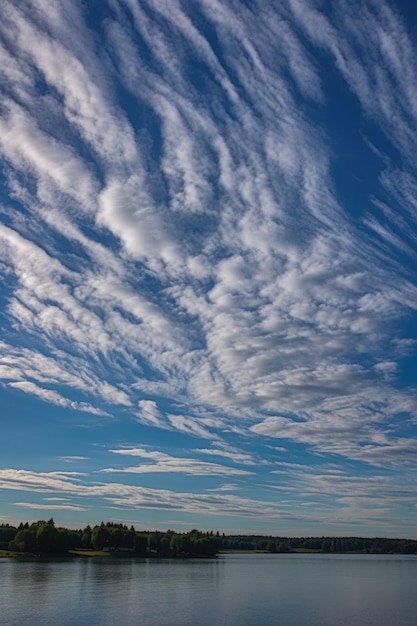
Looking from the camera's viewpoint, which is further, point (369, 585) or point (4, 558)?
point (4, 558)

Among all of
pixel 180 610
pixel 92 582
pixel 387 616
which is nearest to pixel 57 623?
pixel 180 610

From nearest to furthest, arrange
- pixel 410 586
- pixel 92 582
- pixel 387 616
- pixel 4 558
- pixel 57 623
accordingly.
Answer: pixel 57 623 < pixel 387 616 < pixel 92 582 < pixel 410 586 < pixel 4 558

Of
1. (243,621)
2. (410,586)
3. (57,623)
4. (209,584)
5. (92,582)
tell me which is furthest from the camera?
(410,586)

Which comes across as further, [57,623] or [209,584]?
[209,584]

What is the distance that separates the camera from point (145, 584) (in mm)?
112812

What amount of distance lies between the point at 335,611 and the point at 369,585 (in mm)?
53616

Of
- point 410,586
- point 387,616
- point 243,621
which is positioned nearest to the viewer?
point 243,621

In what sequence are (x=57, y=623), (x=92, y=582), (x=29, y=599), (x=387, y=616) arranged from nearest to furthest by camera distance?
(x=57, y=623) < (x=387, y=616) < (x=29, y=599) < (x=92, y=582)

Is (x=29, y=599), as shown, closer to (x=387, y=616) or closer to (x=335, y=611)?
(x=335, y=611)

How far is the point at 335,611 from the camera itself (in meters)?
80.2

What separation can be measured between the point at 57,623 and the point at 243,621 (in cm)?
2140

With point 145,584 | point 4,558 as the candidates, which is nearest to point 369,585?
point 145,584

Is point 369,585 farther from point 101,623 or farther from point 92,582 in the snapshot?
point 101,623

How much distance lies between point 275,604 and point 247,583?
1649 inches
